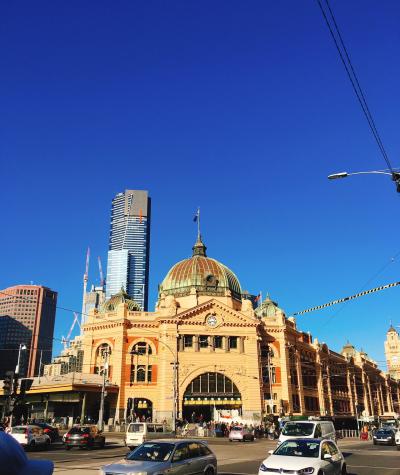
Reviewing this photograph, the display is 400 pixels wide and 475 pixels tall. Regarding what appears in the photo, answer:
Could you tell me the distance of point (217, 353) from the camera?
213 ft

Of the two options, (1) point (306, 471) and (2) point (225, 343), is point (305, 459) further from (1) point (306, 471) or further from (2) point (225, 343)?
(2) point (225, 343)

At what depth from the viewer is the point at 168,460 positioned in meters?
13.0

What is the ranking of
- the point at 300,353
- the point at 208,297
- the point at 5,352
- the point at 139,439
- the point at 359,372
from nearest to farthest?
the point at 139,439, the point at 208,297, the point at 300,353, the point at 359,372, the point at 5,352

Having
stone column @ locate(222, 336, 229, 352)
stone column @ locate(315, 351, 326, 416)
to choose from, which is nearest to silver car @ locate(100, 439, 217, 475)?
stone column @ locate(222, 336, 229, 352)

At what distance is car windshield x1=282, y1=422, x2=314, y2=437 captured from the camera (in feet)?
79.7

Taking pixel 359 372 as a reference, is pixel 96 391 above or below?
below

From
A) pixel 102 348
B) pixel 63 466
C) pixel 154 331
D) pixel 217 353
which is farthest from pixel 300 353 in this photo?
pixel 63 466

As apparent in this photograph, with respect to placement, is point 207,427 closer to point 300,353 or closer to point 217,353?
point 217,353

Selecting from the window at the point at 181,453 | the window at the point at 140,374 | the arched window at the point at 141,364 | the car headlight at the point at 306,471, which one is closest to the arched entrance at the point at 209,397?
the arched window at the point at 141,364

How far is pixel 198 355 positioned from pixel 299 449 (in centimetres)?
5016

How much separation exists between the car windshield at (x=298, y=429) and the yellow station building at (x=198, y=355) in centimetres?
3258

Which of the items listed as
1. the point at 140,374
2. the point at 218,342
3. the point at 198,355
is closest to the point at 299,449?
the point at 198,355

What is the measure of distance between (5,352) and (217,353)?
138 metres

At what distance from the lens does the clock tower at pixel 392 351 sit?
187 metres
